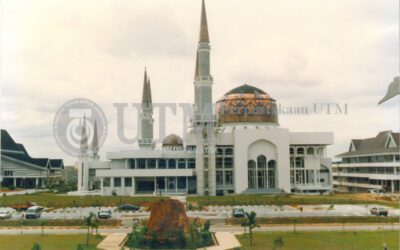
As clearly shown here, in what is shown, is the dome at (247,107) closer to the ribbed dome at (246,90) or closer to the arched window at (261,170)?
the ribbed dome at (246,90)

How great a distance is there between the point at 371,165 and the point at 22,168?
60.7 metres

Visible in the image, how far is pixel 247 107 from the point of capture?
6400cm

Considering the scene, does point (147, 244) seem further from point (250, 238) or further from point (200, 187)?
point (200, 187)

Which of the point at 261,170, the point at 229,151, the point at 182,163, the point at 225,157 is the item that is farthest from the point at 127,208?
the point at 261,170

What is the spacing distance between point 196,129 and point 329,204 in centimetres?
2067

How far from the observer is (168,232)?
2247 cm

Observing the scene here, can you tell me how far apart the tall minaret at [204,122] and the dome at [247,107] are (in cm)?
798

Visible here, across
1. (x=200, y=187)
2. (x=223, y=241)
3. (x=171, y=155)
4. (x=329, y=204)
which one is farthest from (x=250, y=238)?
(x=171, y=155)

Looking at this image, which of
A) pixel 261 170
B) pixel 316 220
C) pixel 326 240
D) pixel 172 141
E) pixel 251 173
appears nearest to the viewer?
pixel 326 240

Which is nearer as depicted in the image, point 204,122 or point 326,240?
point 326,240

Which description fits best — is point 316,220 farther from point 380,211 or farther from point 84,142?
point 84,142

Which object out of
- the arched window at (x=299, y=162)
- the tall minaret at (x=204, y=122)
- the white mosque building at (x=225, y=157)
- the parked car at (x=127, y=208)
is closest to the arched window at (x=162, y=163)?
the white mosque building at (x=225, y=157)

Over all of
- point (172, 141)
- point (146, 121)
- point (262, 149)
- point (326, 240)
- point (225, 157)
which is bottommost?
point (326, 240)

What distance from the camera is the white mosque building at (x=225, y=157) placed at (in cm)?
5684
